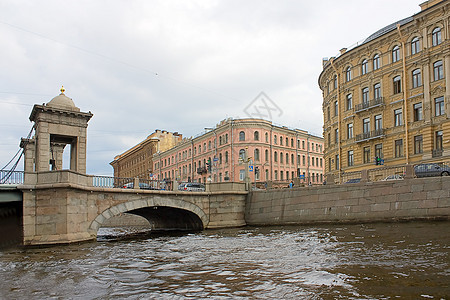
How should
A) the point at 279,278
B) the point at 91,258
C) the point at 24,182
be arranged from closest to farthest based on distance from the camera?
the point at 279,278
the point at 91,258
the point at 24,182

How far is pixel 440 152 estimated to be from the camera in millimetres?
30594

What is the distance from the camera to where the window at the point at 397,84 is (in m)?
34.7

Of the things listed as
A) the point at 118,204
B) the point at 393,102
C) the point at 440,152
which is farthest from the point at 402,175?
the point at 118,204

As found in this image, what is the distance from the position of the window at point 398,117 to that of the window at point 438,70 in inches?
160

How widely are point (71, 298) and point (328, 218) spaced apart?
704 inches

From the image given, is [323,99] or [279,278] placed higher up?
[323,99]

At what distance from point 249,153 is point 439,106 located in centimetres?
3184

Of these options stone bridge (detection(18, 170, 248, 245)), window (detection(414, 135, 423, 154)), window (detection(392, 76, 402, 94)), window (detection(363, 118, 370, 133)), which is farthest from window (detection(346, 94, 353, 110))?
stone bridge (detection(18, 170, 248, 245))

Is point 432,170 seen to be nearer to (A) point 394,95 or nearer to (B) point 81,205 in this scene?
(A) point 394,95

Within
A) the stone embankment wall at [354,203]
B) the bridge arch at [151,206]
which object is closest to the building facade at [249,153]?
the bridge arch at [151,206]

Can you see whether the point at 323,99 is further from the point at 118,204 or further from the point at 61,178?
the point at 61,178

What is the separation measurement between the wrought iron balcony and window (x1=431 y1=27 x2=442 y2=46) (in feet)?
26.6

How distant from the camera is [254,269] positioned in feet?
38.6

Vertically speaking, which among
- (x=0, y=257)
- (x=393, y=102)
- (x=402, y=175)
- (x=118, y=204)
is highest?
(x=393, y=102)
